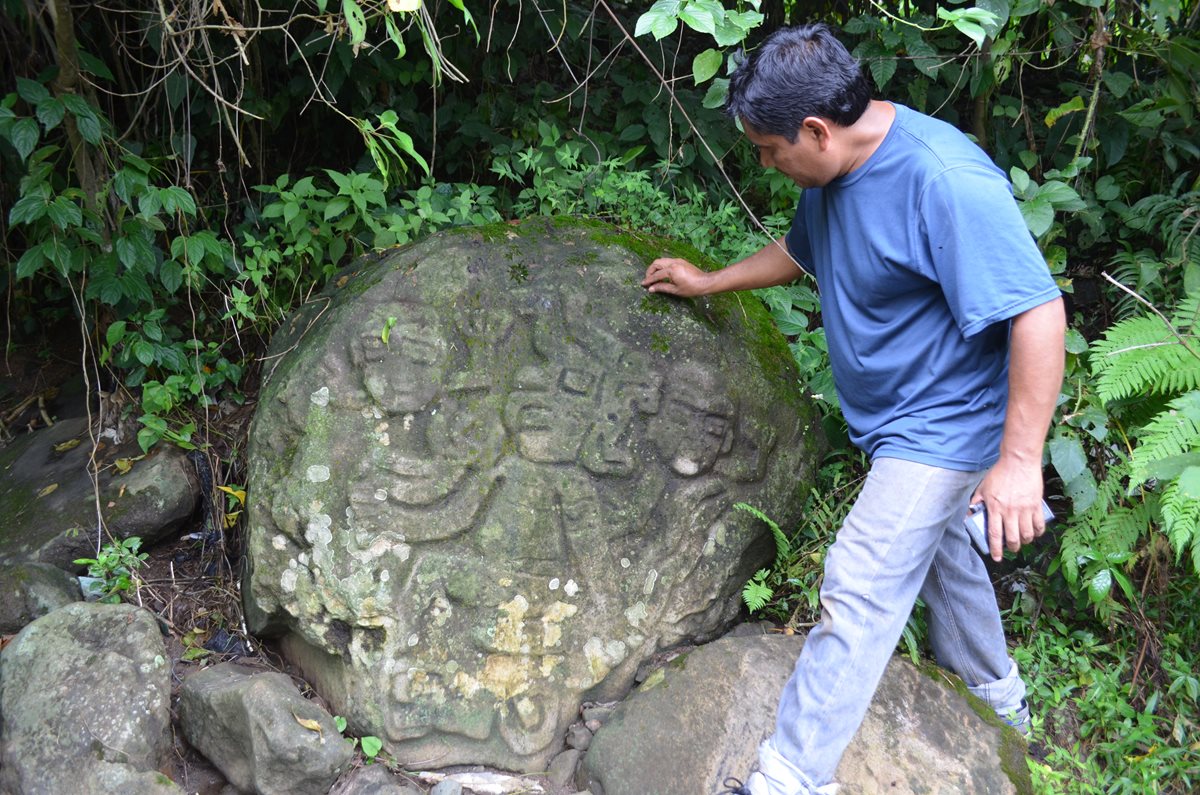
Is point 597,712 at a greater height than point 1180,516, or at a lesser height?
lesser

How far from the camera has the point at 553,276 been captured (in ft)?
9.75

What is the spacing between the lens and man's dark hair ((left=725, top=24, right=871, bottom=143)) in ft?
6.58

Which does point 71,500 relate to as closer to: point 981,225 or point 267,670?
point 267,670

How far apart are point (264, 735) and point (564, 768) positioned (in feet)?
2.58

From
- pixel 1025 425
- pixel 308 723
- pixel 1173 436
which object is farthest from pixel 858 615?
pixel 308 723

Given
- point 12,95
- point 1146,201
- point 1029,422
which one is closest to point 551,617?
point 1029,422

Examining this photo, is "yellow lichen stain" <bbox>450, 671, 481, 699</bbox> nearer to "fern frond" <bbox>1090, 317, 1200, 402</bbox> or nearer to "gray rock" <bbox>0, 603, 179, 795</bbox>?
"gray rock" <bbox>0, 603, 179, 795</bbox>

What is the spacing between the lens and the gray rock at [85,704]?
2434 millimetres

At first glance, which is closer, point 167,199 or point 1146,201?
point 167,199

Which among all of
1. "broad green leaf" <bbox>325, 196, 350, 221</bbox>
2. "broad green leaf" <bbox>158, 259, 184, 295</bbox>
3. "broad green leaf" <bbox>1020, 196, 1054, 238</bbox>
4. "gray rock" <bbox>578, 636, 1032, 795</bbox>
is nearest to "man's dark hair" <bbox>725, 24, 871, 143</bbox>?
"broad green leaf" <bbox>1020, 196, 1054, 238</bbox>

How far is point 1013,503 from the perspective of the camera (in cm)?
198

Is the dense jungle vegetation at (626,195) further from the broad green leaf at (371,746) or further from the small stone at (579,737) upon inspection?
the broad green leaf at (371,746)

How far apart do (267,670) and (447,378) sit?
40.4 inches

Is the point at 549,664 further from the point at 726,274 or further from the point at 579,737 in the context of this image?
the point at 726,274
